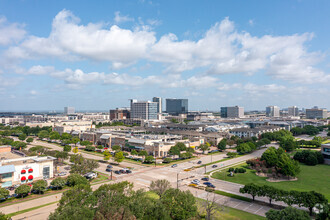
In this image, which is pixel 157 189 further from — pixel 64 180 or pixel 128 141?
pixel 128 141

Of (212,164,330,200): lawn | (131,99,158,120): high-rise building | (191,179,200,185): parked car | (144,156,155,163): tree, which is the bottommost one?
(212,164,330,200): lawn

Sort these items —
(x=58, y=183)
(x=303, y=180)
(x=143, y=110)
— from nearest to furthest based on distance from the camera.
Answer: (x=58, y=183), (x=303, y=180), (x=143, y=110)

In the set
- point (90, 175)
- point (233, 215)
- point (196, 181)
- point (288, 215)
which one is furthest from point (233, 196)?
point (90, 175)

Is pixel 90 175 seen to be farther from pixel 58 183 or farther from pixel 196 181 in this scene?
pixel 196 181

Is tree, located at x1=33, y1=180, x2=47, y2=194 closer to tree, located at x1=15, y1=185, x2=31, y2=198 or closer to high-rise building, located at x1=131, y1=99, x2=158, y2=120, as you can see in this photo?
tree, located at x1=15, y1=185, x2=31, y2=198

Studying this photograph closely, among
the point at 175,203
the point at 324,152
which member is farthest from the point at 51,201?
the point at 324,152

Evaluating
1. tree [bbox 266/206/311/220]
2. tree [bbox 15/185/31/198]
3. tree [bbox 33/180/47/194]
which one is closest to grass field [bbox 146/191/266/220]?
tree [bbox 266/206/311/220]
